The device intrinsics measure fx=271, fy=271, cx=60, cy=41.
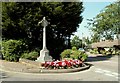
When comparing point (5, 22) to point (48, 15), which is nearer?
point (5, 22)

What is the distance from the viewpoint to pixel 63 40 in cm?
3384

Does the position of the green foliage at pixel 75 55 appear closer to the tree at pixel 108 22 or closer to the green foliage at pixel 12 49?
the green foliage at pixel 12 49

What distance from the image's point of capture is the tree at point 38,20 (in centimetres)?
2914

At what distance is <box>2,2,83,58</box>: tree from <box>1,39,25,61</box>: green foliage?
7.23 ft

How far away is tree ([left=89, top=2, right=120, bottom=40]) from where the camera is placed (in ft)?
179

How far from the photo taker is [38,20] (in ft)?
97.5

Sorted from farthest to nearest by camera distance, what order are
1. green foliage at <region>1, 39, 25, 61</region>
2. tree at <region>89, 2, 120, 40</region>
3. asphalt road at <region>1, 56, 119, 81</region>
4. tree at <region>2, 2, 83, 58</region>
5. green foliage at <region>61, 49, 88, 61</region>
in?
tree at <region>89, 2, 120, 40</region> < tree at <region>2, 2, 83, 58</region> < green foliage at <region>1, 39, 25, 61</region> < green foliage at <region>61, 49, 88, 61</region> < asphalt road at <region>1, 56, 119, 81</region>

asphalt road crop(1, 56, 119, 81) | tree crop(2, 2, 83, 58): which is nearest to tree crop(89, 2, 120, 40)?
tree crop(2, 2, 83, 58)

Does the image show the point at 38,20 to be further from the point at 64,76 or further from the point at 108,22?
the point at 108,22

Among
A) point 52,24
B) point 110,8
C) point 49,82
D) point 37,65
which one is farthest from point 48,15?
point 110,8

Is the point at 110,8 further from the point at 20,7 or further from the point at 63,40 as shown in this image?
the point at 20,7

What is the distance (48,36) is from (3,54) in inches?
248

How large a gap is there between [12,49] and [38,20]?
4648mm

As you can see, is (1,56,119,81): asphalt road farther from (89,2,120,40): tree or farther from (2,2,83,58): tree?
(89,2,120,40): tree
